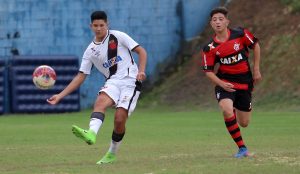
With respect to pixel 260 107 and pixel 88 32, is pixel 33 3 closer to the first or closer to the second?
pixel 88 32

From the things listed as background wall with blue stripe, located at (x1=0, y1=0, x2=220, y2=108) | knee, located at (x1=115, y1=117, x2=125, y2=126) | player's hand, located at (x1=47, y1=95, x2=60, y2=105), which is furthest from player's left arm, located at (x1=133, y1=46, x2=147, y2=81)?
background wall with blue stripe, located at (x1=0, y1=0, x2=220, y2=108)

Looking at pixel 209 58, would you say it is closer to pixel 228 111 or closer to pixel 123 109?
pixel 228 111

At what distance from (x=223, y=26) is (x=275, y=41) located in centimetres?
1823

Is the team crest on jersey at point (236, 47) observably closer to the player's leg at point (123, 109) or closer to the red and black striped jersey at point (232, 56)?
the red and black striped jersey at point (232, 56)

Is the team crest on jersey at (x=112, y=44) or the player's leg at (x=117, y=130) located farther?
the team crest on jersey at (x=112, y=44)

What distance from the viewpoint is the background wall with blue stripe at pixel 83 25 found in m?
Result: 31.7

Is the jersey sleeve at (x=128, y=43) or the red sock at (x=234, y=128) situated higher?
the jersey sleeve at (x=128, y=43)

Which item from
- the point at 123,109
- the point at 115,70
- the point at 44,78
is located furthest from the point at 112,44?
the point at 44,78

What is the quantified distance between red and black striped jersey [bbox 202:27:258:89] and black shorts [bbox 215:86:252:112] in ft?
0.45

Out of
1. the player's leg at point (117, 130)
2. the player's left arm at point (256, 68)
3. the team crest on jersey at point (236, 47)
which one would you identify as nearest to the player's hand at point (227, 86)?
the player's left arm at point (256, 68)

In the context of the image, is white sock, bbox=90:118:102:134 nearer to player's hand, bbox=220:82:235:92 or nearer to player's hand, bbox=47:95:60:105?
player's hand, bbox=47:95:60:105

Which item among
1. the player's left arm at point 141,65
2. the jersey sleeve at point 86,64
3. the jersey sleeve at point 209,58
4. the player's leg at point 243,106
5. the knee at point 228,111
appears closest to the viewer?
the player's left arm at point 141,65

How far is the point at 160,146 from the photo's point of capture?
53.3 ft

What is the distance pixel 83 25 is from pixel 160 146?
16413 millimetres
